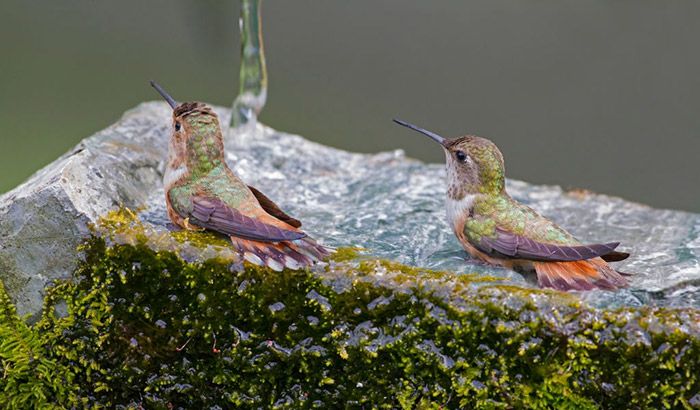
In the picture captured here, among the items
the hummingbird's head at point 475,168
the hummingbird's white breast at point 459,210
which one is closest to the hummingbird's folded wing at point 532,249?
the hummingbird's white breast at point 459,210

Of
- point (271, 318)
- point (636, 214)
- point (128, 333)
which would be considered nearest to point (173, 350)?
point (128, 333)

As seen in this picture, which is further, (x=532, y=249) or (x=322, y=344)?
(x=532, y=249)

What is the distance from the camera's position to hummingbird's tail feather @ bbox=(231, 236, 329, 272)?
12.1 feet

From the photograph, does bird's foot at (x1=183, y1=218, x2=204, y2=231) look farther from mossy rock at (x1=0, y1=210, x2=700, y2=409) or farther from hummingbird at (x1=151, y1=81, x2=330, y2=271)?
mossy rock at (x1=0, y1=210, x2=700, y2=409)

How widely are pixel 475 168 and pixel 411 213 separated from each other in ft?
3.74

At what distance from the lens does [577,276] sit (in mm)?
3703

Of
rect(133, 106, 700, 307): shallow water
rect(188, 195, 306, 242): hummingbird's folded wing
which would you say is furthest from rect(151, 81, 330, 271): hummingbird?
rect(133, 106, 700, 307): shallow water

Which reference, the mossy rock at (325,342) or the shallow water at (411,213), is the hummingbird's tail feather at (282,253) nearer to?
the mossy rock at (325,342)

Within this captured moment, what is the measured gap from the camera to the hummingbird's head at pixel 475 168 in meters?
4.16

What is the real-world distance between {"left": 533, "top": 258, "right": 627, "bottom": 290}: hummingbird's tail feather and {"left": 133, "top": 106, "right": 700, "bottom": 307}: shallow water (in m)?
0.07

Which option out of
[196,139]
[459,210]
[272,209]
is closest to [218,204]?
[272,209]

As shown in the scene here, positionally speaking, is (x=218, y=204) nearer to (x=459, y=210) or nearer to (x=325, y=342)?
(x=325, y=342)

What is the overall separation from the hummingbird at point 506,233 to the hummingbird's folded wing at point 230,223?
2.89 ft

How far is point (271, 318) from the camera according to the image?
3658mm
